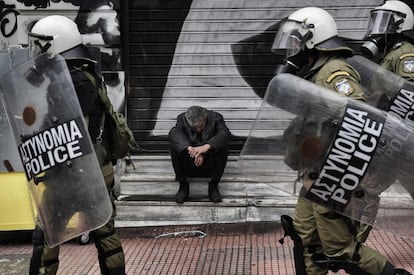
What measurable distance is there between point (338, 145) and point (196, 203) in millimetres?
3470

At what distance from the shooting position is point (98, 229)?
4.10 metres

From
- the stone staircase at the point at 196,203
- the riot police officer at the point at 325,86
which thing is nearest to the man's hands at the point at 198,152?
the stone staircase at the point at 196,203

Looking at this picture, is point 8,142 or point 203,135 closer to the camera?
point 8,142

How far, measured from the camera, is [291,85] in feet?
11.3

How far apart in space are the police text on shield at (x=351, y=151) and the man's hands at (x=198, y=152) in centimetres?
302

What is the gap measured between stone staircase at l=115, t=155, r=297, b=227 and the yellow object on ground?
3.28 feet

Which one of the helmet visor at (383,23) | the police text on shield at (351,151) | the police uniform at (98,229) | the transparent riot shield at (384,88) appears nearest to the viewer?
the police text on shield at (351,151)

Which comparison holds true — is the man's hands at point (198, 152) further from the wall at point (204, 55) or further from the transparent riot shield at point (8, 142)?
the transparent riot shield at point (8, 142)

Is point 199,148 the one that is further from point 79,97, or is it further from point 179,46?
→ point 79,97

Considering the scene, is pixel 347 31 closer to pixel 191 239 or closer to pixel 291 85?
pixel 191 239

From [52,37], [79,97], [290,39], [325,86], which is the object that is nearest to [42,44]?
[52,37]

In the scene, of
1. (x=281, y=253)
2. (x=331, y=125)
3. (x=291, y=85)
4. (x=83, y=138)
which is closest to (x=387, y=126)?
(x=331, y=125)

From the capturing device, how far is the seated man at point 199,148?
6484mm

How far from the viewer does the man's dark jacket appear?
21.3ft
